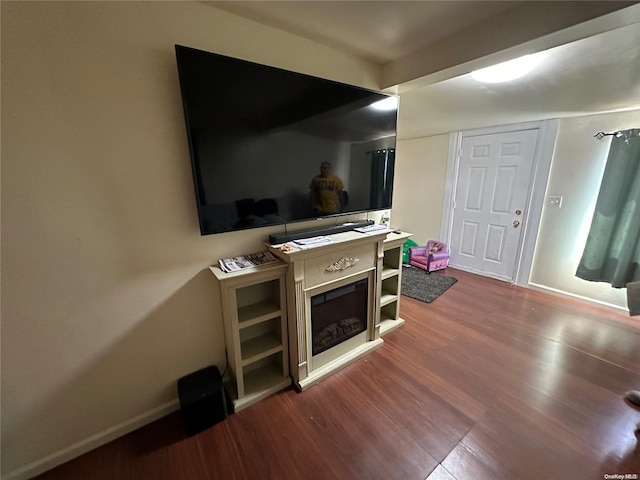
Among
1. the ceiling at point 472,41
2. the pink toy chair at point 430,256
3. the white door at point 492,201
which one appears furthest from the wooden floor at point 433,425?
the ceiling at point 472,41

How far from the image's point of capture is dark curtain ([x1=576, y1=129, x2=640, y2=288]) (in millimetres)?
2385

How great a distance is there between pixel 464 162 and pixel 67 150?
4.12 metres

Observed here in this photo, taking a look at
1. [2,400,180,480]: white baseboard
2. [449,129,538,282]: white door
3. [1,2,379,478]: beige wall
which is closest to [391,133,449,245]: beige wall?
[449,129,538,282]: white door

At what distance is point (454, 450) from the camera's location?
1.27 metres

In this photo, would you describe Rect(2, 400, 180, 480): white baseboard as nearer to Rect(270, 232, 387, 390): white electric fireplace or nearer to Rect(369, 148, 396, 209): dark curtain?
Rect(270, 232, 387, 390): white electric fireplace

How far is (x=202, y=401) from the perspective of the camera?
1343mm

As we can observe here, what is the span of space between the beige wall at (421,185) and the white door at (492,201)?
288 millimetres

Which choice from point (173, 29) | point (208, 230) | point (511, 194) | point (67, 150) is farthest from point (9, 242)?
point (511, 194)

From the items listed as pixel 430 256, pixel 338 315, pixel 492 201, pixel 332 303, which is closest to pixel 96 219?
pixel 332 303

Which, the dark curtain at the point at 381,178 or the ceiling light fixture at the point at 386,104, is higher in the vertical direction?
the ceiling light fixture at the point at 386,104

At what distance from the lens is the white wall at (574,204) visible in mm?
2588

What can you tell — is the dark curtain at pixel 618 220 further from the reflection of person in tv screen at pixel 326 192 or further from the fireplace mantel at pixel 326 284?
the reflection of person in tv screen at pixel 326 192

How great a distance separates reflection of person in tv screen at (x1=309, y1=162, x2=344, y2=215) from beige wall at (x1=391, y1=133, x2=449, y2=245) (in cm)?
283

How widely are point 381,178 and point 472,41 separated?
93 cm
